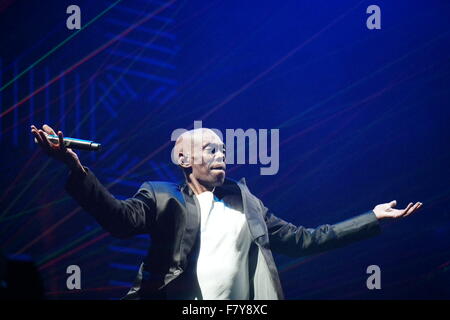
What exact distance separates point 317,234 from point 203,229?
62 centimetres

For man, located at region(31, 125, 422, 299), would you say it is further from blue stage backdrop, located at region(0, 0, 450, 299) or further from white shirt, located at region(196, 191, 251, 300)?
blue stage backdrop, located at region(0, 0, 450, 299)

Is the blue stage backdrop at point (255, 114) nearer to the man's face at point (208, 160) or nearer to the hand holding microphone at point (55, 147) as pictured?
the man's face at point (208, 160)

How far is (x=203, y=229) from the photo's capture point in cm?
308

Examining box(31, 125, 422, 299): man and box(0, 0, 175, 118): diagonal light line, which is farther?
box(0, 0, 175, 118): diagonal light line

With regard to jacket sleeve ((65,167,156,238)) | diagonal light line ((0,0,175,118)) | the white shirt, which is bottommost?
the white shirt

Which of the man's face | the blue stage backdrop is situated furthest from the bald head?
the blue stage backdrop

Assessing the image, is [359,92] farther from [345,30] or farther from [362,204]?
[362,204]

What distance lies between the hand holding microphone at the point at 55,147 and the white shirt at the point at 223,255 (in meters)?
0.70

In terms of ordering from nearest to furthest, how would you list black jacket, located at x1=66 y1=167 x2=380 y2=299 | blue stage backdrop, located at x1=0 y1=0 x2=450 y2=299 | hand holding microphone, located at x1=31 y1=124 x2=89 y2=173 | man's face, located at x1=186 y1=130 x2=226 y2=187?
hand holding microphone, located at x1=31 y1=124 x2=89 y2=173 → black jacket, located at x1=66 y1=167 x2=380 y2=299 → man's face, located at x1=186 y1=130 x2=226 y2=187 → blue stage backdrop, located at x1=0 y1=0 x2=450 y2=299

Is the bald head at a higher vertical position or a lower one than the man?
higher

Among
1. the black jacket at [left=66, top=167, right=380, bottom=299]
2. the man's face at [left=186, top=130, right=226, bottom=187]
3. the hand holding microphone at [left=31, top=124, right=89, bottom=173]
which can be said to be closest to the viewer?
the hand holding microphone at [left=31, top=124, right=89, bottom=173]

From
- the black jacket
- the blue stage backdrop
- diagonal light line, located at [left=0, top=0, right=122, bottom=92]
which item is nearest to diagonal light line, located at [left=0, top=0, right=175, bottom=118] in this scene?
the blue stage backdrop

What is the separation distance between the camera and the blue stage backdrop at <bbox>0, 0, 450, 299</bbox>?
140 inches

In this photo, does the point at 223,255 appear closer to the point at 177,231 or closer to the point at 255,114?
the point at 177,231
